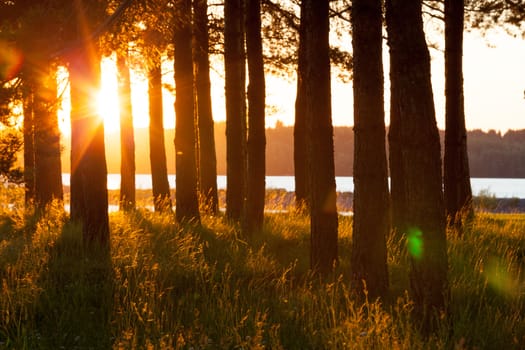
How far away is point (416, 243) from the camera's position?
5676mm

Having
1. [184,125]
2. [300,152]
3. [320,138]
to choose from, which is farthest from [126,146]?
[320,138]

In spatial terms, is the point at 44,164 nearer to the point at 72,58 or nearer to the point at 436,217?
the point at 72,58

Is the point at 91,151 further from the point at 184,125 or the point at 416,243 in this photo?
the point at 416,243

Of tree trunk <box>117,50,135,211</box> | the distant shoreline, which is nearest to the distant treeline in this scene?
the distant shoreline

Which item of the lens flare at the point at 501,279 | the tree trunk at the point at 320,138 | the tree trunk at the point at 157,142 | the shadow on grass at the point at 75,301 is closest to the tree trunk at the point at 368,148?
the tree trunk at the point at 320,138

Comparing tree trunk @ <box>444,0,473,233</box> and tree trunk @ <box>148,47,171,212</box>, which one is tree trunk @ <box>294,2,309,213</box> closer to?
tree trunk @ <box>148,47,171,212</box>

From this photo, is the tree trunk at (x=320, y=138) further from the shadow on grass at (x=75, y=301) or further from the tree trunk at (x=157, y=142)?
the tree trunk at (x=157, y=142)

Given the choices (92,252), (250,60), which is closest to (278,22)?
(250,60)

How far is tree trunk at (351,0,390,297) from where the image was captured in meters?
7.17

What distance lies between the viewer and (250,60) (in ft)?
38.5

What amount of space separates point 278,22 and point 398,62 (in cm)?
1234

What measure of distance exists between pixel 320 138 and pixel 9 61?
5.42 meters

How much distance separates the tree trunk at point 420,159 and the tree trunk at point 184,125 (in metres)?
7.26

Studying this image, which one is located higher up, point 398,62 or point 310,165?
point 398,62
